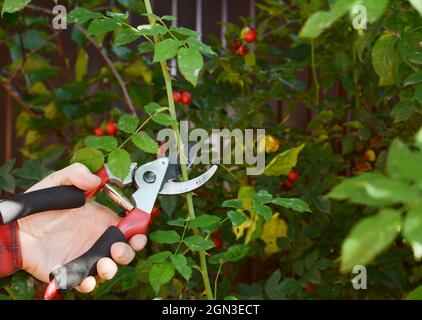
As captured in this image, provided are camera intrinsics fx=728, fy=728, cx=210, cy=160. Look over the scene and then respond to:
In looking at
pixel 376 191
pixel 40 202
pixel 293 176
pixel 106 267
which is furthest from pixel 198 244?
pixel 293 176

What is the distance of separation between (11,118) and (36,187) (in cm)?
207

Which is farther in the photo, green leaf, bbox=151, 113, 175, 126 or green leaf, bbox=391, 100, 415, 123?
green leaf, bbox=391, 100, 415, 123

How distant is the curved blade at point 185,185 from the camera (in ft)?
3.80

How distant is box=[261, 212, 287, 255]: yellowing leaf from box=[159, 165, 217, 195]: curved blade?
733 millimetres

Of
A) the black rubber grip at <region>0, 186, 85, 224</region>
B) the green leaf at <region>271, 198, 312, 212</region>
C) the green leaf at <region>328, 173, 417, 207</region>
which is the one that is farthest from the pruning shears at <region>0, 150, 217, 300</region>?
the green leaf at <region>328, 173, 417, 207</region>

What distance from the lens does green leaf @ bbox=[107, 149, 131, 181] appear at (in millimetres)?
1071

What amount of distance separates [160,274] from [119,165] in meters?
0.17

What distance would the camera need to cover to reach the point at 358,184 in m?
0.57

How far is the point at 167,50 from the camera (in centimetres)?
104

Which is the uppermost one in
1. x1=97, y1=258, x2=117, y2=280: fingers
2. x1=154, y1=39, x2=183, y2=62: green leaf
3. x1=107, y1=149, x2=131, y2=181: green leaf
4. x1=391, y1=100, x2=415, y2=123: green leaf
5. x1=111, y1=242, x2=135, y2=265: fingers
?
x1=154, y1=39, x2=183, y2=62: green leaf

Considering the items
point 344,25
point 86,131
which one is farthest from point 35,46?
point 344,25

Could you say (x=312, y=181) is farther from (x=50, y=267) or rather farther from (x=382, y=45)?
(x=50, y=267)

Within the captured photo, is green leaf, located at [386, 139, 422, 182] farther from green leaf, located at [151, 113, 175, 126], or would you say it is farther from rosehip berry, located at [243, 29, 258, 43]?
rosehip berry, located at [243, 29, 258, 43]

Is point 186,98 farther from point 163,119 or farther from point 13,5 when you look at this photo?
point 13,5
